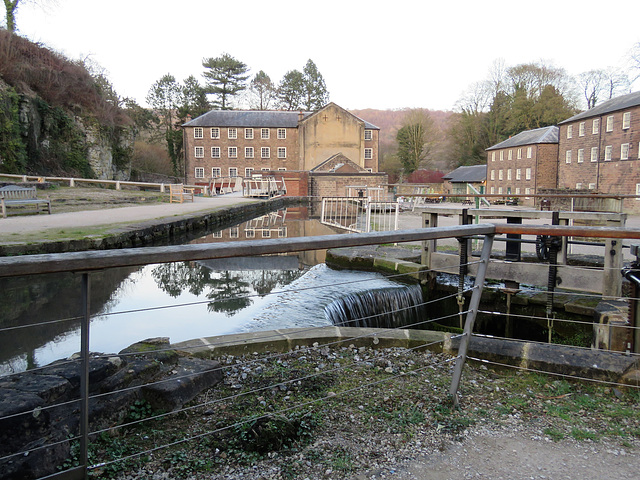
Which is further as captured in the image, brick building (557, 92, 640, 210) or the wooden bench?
brick building (557, 92, 640, 210)

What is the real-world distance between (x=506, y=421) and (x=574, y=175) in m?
39.1

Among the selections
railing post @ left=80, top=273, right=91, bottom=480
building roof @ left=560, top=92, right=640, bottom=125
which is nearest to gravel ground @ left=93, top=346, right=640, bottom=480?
railing post @ left=80, top=273, right=91, bottom=480

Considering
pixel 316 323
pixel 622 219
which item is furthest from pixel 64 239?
pixel 622 219

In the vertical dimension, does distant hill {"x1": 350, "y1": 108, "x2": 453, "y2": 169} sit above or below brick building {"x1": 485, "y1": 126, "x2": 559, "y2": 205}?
above

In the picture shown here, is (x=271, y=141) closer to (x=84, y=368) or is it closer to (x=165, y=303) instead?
(x=165, y=303)

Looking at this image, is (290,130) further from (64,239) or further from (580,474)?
(580,474)

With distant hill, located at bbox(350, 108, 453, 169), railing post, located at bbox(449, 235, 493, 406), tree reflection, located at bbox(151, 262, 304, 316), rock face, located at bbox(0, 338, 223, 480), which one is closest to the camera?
rock face, located at bbox(0, 338, 223, 480)

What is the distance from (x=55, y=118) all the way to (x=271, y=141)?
2638 cm

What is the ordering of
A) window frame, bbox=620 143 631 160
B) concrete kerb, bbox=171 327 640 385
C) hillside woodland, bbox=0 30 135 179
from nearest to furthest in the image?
concrete kerb, bbox=171 327 640 385
hillside woodland, bbox=0 30 135 179
window frame, bbox=620 143 631 160

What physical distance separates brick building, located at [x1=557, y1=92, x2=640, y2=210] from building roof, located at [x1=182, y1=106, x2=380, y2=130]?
20.8 m

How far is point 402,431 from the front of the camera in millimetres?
2391

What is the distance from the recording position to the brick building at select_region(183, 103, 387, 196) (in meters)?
48.9

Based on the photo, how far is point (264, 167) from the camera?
5181 cm

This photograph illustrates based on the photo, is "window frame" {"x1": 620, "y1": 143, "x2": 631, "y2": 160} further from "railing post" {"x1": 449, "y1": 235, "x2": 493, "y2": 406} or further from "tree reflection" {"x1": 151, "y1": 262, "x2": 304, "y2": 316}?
"railing post" {"x1": 449, "y1": 235, "x2": 493, "y2": 406}
